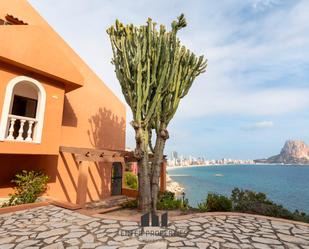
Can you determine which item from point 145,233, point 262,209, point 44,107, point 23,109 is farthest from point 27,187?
point 262,209

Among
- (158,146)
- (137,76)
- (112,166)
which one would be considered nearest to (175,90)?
(137,76)

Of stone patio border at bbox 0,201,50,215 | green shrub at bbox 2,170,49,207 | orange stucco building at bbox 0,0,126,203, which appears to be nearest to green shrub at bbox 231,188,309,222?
stone patio border at bbox 0,201,50,215

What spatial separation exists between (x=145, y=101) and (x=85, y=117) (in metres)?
5.77

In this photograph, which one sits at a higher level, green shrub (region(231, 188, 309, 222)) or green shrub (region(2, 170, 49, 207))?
green shrub (region(2, 170, 49, 207))

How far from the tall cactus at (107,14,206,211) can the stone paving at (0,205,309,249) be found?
2631mm

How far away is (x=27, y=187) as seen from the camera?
28.2 feet

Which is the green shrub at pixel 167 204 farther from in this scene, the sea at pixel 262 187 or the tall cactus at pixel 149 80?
the sea at pixel 262 187

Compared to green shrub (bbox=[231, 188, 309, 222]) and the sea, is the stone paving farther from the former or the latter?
the sea

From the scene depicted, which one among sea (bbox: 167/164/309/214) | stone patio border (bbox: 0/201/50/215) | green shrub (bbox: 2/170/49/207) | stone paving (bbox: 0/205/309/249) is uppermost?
green shrub (bbox: 2/170/49/207)

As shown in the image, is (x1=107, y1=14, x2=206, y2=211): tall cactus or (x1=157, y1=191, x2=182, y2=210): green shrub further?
(x1=157, y1=191, x2=182, y2=210): green shrub

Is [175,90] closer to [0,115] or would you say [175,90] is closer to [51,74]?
[51,74]

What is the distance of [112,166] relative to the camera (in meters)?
14.3

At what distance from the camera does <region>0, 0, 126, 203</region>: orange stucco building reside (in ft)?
25.7

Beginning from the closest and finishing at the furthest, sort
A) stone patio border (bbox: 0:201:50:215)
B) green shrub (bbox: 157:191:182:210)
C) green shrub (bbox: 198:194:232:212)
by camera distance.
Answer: stone patio border (bbox: 0:201:50:215)
green shrub (bbox: 198:194:232:212)
green shrub (bbox: 157:191:182:210)
